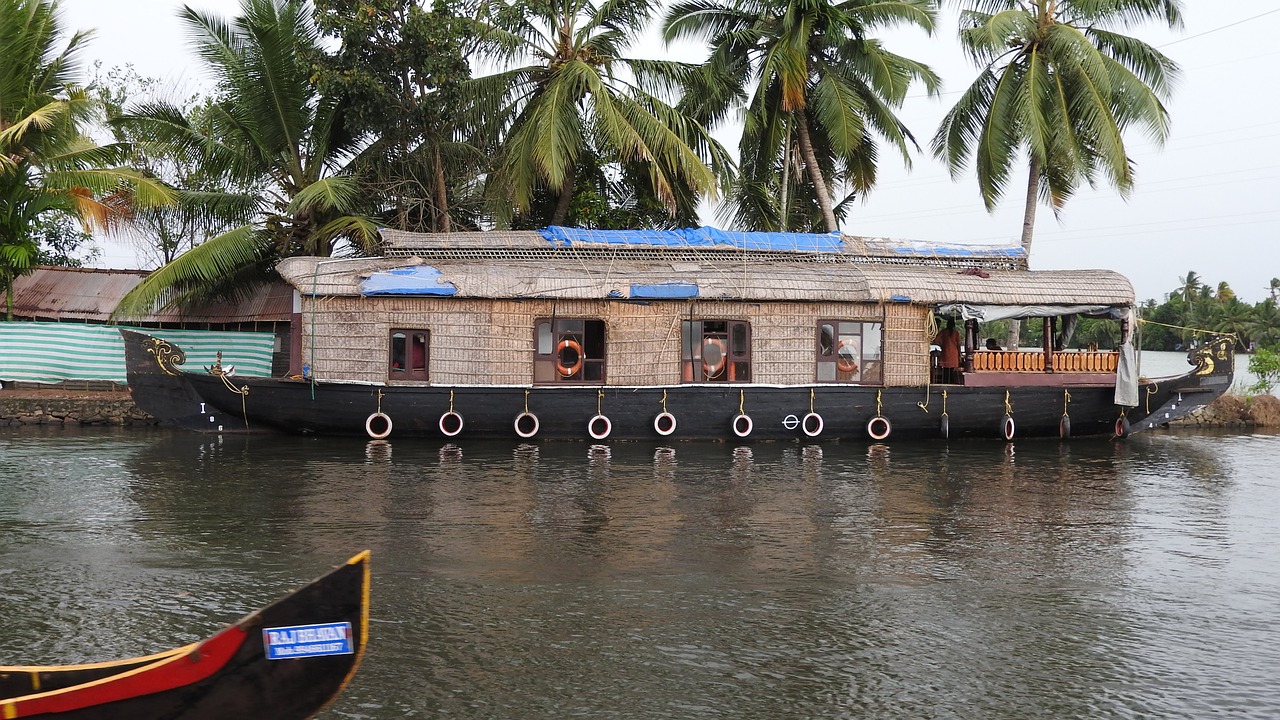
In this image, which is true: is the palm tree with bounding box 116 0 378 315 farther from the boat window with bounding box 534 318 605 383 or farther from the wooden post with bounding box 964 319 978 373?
the wooden post with bounding box 964 319 978 373

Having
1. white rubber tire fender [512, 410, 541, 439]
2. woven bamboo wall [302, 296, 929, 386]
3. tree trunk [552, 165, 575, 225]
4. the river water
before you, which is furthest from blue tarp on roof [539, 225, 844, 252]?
the river water

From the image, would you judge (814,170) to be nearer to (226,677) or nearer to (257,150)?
(257,150)

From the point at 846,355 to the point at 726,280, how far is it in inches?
82.6

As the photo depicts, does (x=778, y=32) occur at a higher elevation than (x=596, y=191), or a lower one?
higher

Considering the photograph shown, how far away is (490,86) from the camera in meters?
17.2

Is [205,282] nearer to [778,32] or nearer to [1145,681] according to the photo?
[778,32]

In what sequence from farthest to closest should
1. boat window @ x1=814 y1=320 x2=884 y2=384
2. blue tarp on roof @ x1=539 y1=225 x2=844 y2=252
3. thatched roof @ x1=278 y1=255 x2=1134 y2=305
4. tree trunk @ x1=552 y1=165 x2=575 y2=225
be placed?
tree trunk @ x1=552 y1=165 x2=575 y2=225 → blue tarp on roof @ x1=539 y1=225 x2=844 y2=252 → boat window @ x1=814 y1=320 x2=884 y2=384 → thatched roof @ x1=278 y1=255 x2=1134 y2=305

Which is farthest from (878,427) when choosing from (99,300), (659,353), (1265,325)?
(1265,325)

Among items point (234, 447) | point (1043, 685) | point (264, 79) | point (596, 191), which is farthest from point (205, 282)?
point (1043, 685)

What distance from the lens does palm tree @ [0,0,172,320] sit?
15.1 metres

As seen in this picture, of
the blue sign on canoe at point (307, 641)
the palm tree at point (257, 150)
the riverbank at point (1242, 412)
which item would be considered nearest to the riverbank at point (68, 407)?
the palm tree at point (257, 150)

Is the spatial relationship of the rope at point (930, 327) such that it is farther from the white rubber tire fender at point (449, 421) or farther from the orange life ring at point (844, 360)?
the white rubber tire fender at point (449, 421)

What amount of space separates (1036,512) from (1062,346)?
289 inches

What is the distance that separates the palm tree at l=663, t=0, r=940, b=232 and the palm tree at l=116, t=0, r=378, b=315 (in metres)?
Answer: 6.71
